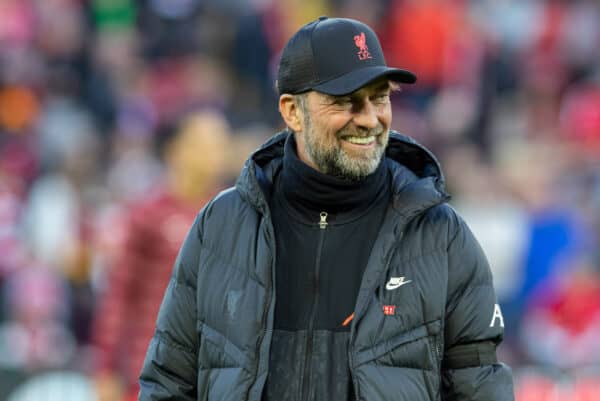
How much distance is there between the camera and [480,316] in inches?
145

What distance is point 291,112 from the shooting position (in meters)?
3.92

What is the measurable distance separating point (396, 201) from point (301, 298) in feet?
1.17

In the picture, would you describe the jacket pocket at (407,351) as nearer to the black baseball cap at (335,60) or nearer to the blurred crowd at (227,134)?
the black baseball cap at (335,60)

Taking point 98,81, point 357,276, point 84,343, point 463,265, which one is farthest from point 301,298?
point 98,81

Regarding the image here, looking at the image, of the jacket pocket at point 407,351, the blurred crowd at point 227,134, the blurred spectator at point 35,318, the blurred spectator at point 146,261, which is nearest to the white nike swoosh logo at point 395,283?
the jacket pocket at point 407,351

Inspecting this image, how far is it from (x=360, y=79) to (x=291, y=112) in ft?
1.06

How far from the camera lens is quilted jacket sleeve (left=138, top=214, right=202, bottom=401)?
3.86m

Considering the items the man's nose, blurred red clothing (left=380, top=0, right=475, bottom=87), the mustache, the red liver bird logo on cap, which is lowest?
the mustache

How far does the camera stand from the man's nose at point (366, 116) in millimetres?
3688

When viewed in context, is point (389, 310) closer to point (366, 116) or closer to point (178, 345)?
point (366, 116)

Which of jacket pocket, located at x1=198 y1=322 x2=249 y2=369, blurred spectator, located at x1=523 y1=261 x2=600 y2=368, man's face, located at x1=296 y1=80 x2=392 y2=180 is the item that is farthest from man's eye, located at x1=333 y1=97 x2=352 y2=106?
blurred spectator, located at x1=523 y1=261 x2=600 y2=368

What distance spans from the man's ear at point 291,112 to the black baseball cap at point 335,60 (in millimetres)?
57

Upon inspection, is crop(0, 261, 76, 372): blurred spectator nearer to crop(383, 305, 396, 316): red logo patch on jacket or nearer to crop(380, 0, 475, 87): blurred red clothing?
crop(380, 0, 475, 87): blurred red clothing

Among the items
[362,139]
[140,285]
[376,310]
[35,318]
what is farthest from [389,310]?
[35,318]
